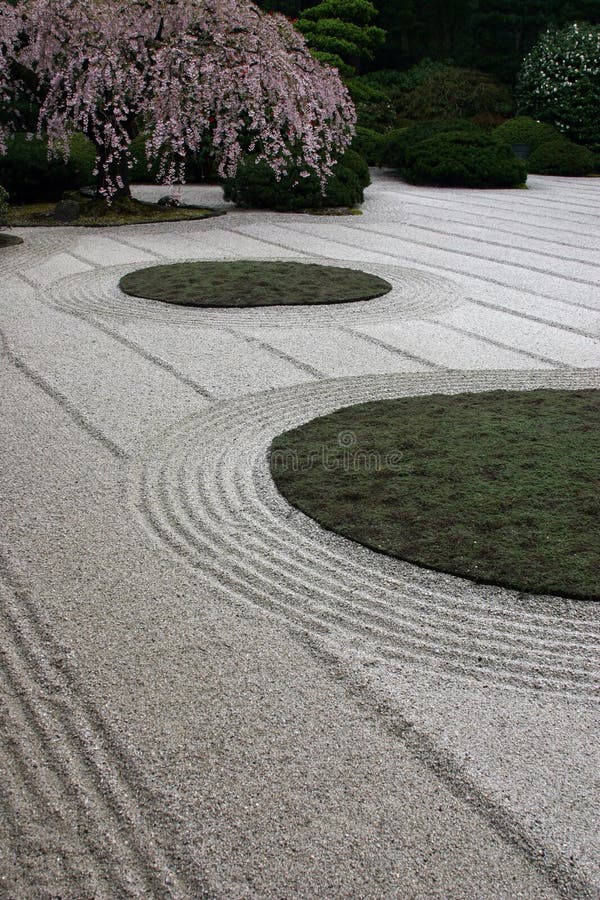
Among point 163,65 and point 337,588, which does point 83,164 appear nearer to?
point 163,65

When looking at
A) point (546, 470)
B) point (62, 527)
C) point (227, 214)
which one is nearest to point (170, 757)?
point (62, 527)

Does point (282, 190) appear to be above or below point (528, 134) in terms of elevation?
below

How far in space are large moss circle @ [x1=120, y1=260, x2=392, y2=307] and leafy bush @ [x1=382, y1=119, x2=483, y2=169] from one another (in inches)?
321

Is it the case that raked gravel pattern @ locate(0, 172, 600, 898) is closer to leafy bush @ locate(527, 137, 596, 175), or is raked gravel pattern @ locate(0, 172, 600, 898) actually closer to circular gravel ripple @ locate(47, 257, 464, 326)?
circular gravel ripple @ locate(47, 257, 464, 326)

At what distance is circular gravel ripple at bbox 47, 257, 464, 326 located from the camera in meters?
5.86

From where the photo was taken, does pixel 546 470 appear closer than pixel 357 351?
Yes

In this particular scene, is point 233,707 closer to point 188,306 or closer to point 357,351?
point 357,351

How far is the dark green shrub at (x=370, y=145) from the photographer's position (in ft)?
50.2

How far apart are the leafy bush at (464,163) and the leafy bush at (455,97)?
169 inches

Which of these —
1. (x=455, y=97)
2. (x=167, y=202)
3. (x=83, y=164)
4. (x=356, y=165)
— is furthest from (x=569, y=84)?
(x=83, y=164)

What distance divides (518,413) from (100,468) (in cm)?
189

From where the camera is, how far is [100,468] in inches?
139

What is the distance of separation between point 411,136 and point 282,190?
5011mm

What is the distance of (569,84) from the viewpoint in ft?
55.9
